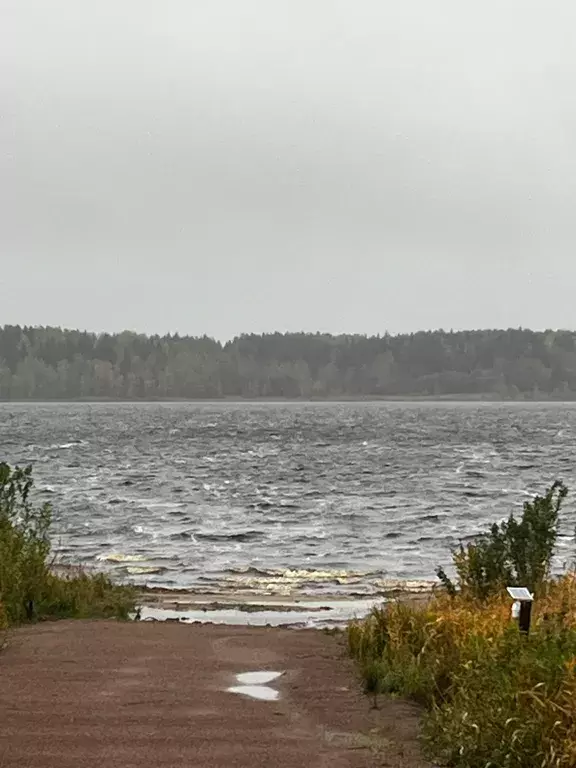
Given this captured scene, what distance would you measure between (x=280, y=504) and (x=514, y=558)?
25196 mm

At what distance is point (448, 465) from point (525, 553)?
45.2 metres

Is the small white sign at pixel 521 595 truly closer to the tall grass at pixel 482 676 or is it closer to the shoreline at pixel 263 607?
the tall grass at pixel 482 676

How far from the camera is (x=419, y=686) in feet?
30.0

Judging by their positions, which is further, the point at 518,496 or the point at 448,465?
the point at 448,465

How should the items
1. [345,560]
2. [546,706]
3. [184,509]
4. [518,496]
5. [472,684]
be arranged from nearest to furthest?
[546,706] → [472,684] → [345,560] → [184,509] → [518,496]

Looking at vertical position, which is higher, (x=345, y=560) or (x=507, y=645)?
(x=507, y=645)

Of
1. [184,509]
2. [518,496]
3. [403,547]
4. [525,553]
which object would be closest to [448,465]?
[518,496]

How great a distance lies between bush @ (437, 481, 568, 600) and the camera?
13.1 meters

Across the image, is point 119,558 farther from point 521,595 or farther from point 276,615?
point 521,595

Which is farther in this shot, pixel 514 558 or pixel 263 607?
pixel 263 607

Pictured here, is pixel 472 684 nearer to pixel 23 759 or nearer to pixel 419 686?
pixel 419 686

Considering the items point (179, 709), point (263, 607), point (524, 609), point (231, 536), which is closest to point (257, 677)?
point (179, 709)

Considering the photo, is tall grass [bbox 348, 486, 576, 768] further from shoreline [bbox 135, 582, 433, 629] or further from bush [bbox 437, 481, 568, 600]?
shoreline [bbox 135, 582, 433, 629]

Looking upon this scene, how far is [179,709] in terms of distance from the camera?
337 inches
